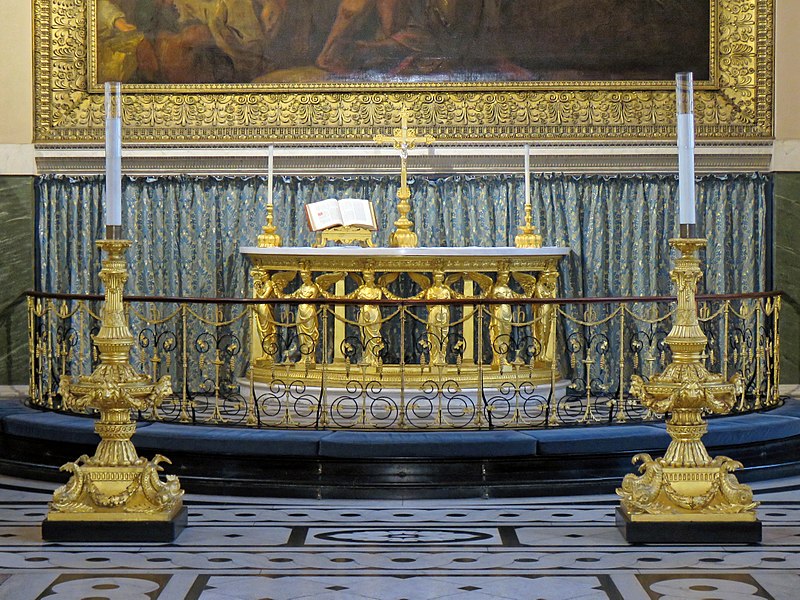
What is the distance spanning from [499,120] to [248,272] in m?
2.24

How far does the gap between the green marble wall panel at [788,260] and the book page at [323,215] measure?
11.2ft

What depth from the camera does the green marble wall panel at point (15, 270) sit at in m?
9.89

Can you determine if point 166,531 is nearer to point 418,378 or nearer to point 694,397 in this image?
point 694,397

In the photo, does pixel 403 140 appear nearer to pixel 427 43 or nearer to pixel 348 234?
pixel 348 234

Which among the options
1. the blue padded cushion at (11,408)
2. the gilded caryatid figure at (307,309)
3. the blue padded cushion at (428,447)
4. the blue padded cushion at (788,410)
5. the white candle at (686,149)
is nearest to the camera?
the white candle at (686,149)

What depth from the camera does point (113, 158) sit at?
5848 mm

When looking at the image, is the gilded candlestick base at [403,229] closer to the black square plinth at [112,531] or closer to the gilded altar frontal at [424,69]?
the gilded altar frontal at [424,69]

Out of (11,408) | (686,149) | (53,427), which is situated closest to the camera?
(686,149)

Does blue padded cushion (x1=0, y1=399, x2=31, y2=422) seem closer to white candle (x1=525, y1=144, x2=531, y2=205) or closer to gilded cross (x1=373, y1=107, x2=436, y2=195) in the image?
gilded cross (x1=373, y1=107, x2=436, y2=195)

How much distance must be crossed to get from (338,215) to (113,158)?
309cm

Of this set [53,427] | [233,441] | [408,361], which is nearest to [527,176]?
[408,361]

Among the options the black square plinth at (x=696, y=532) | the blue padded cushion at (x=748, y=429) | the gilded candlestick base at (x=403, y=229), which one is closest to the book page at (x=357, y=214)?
the gilded candlestick base at (x=403, y=229)

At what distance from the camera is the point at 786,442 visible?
7344mm

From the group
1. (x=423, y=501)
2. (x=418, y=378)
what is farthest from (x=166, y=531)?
(x=418, y=378)
